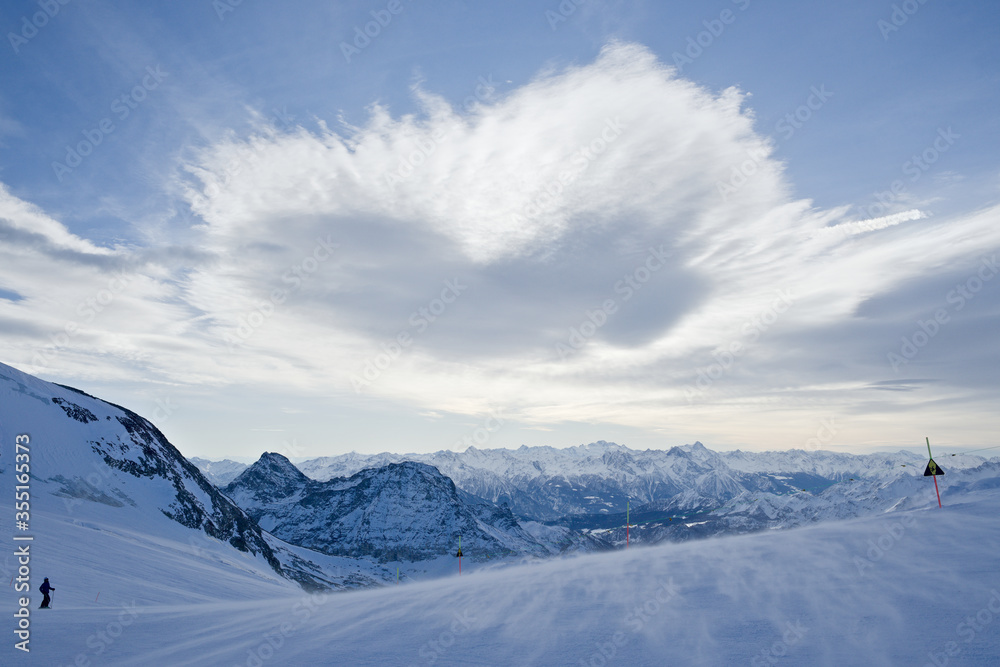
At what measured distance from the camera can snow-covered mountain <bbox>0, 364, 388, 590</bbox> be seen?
90562 mm

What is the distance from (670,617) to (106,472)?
136119 millimetres

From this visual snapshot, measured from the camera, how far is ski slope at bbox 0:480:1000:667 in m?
10.7

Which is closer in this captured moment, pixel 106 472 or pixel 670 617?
pixel 670 617

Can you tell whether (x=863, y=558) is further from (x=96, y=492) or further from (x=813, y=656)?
(x=96, y=492)

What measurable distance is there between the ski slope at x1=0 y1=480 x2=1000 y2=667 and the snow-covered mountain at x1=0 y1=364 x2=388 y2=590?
248 feet

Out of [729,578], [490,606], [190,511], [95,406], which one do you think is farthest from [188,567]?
[95,406]

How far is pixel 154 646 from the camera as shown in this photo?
51.6 feet

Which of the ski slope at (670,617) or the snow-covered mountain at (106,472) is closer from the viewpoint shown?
the ski slope at (670,617)

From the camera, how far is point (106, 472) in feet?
368

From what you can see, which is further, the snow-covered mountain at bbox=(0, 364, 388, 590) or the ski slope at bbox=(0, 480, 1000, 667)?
the snow-covered mountain at bbox=(0, 364, 388, 590)

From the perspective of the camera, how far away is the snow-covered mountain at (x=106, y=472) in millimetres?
90562

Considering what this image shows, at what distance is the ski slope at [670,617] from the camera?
10727 millimetres

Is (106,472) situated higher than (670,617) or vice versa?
(670,617)

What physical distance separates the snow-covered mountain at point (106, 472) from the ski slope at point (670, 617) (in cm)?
7547
